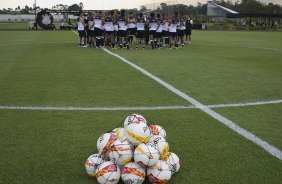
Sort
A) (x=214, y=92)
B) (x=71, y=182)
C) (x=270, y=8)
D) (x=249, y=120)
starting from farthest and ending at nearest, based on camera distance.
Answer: (x=270, y=8) → (x=214, y=92) → (x=249, y=120) → (x=71, y=182)

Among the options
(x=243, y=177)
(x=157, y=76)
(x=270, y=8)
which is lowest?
(x=243, y=177)

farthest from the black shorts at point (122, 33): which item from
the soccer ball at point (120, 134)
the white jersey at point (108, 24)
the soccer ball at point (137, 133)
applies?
the soccer ball at point (137, 133)

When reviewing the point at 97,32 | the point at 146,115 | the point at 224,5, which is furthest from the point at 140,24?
the point at 224,5

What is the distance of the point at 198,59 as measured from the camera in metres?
15.4

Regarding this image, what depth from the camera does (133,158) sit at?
4.13m

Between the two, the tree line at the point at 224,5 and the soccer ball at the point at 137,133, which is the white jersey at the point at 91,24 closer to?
the soccer ball at the point at 137,133

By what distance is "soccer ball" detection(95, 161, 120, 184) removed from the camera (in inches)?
158

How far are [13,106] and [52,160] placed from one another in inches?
121

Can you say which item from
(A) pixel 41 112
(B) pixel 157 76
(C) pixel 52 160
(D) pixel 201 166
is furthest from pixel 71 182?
(B) pixel 157 76

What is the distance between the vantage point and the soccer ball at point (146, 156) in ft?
13.1

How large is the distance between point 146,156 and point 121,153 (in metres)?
0.27

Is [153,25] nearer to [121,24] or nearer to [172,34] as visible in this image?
[172,34]

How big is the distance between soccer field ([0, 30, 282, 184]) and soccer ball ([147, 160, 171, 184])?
6.9 inches

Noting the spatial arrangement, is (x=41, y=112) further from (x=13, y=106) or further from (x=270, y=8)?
(x=270, y=8)
